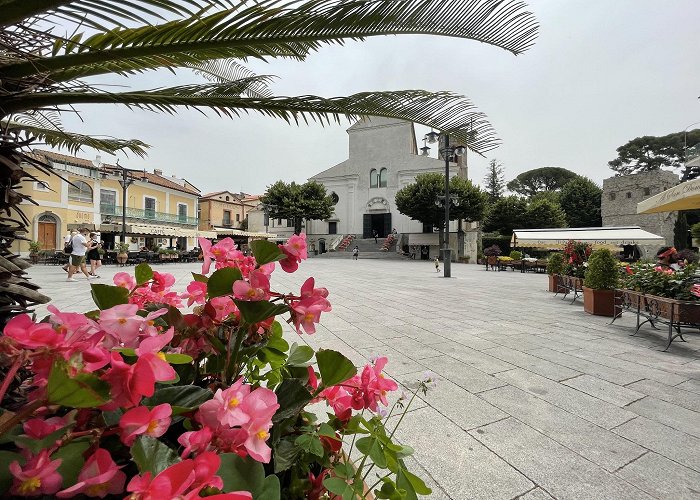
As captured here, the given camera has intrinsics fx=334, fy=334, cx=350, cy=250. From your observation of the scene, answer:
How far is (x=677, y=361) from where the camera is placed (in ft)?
12.7

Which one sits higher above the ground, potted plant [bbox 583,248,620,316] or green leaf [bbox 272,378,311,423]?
green leaf [bbox 272,378,311,423]

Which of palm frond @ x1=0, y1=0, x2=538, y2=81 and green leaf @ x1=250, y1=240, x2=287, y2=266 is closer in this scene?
green leaf @ x1=250, y1=240, x2=287, y2=266

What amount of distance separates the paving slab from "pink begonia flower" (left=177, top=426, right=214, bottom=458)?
77.0 inches

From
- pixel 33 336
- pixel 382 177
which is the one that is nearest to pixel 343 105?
pixel 33 336

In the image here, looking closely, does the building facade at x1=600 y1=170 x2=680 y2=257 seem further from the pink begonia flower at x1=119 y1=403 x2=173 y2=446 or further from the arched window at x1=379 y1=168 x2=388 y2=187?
the pink begonia flower at x1=119 y1=403 x2=173 y2=446

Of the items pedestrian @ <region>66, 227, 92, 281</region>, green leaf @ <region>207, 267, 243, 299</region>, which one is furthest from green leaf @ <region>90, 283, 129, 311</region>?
pedestrian @ <region>66, 227, 92, 281</region>

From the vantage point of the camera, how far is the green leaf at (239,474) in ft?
1.82

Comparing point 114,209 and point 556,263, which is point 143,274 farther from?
point 114,209

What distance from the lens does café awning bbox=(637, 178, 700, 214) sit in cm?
588

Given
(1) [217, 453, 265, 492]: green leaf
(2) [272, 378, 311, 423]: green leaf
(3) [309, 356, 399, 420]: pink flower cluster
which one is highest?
(2) [272, 378, 311, 423]: green leaf

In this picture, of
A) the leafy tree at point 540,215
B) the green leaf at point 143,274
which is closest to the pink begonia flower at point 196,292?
the green leaf at point 143,274

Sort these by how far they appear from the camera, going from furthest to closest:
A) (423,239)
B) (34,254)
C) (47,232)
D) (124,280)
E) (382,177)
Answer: (382,177)
(423,239)
(47,232)
(34,254)
(124,280)

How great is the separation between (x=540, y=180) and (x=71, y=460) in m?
66.6

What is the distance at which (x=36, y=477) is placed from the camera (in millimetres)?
434
